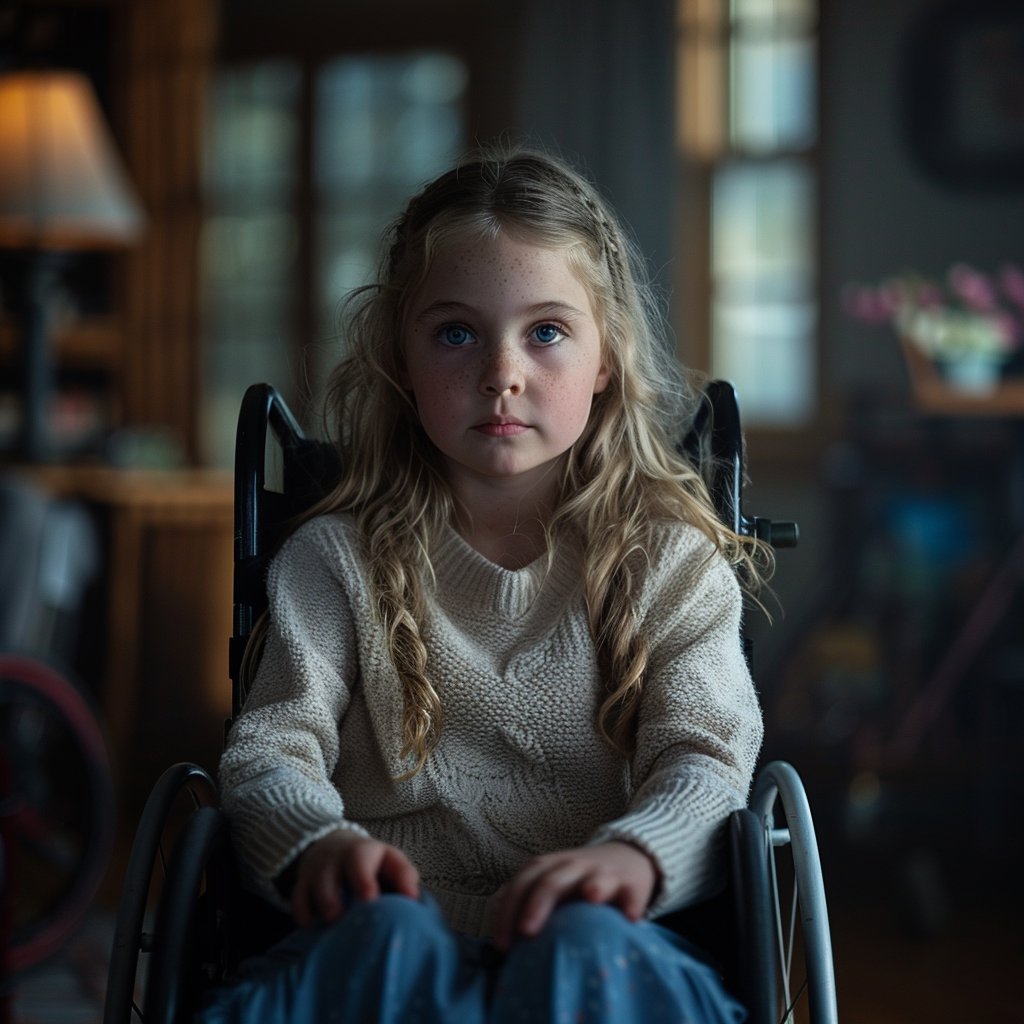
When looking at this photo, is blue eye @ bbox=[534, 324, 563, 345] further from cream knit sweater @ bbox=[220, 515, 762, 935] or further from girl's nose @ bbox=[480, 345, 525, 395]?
cream knit sweater @ bbox=[220, 515, 762, 935]

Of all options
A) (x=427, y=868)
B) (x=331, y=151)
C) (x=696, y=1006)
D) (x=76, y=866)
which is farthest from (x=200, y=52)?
(x=696, y=1006)

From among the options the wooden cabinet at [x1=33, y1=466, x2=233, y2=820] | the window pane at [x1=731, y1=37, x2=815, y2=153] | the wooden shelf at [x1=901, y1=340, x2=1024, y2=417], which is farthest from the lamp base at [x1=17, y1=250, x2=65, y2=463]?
the wooden shelf at [x1=901, y1=340, x2=1024, y2=417]

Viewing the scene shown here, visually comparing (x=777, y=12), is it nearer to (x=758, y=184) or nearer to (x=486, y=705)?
(x=758, y=184)

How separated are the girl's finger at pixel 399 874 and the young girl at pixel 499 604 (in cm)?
4

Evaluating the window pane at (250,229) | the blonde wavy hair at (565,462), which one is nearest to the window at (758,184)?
the window pane at (250,229)

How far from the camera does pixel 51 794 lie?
2.56m

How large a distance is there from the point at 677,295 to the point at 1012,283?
94cm

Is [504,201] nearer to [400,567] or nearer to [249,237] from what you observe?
[400,567]

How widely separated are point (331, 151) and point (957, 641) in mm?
2323

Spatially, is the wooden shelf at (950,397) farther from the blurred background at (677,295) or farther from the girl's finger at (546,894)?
the girl's finger at (546,894)

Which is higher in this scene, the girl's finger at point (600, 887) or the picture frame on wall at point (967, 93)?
the picture frame on wall at point (967, 93)

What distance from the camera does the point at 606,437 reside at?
115 centimetres

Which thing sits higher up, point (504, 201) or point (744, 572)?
point (504, 201)

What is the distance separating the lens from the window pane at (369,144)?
381 cm
